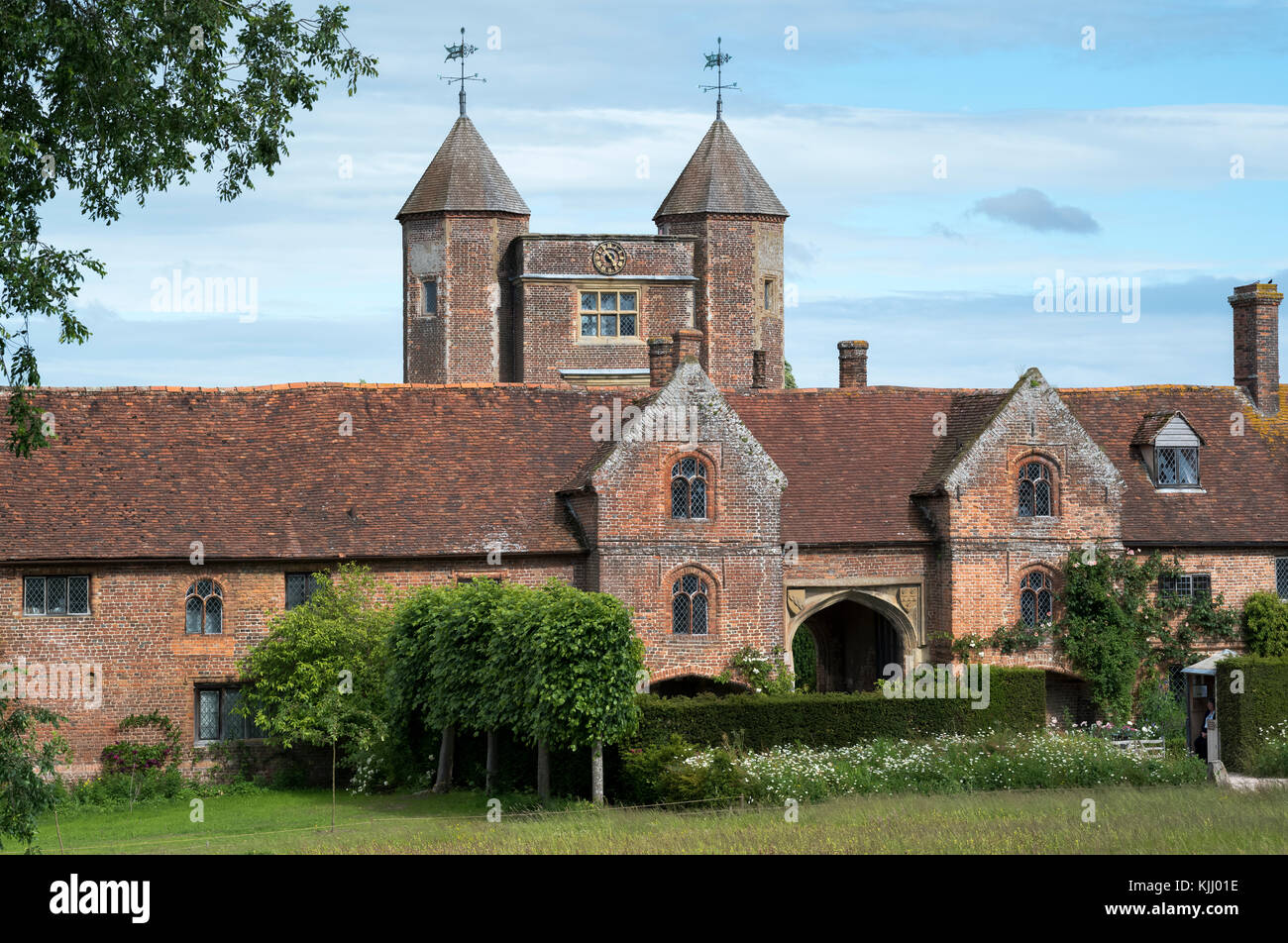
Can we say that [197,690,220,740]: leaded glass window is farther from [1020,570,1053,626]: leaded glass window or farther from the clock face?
the clock face

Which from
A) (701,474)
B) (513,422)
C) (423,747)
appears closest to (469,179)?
(513,422)

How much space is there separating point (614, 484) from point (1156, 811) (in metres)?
14.4

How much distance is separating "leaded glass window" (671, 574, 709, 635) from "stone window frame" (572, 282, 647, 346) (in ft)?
63.9

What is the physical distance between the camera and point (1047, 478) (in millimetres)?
35688

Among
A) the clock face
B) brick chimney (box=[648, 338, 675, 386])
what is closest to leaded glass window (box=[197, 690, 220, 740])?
brick chimney (box=[648, 338, 675, 386])

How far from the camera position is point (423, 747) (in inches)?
1244

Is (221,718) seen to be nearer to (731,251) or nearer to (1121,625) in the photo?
(1121,625)

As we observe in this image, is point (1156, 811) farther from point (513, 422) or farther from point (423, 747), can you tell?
point (513, 422)

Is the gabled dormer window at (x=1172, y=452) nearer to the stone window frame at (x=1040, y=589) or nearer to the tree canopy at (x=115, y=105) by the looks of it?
the stone window frame at (x=1040, y=589)

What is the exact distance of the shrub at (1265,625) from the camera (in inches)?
1427

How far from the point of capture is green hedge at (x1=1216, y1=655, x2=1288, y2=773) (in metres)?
31.7

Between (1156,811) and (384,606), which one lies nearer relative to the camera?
(1156,811)

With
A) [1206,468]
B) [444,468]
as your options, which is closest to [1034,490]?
[1206,468]

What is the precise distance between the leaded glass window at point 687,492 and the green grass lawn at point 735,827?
760cm
